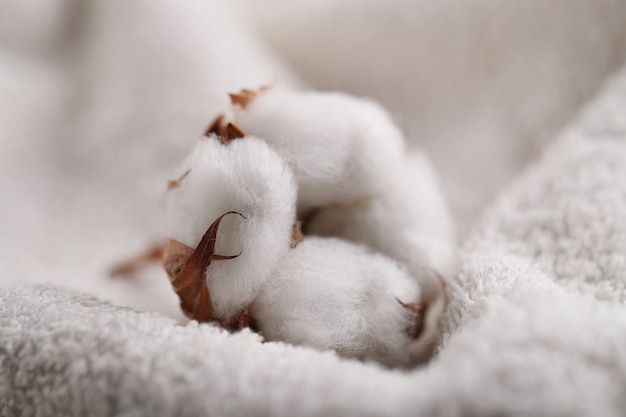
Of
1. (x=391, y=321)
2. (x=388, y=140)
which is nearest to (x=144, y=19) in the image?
(x=388, y=140)

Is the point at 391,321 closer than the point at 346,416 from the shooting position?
No

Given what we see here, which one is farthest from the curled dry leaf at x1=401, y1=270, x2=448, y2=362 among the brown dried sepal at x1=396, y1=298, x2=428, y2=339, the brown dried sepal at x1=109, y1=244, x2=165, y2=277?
the brown dried sepal at x1=109, y1=244, x2=165, y2=277

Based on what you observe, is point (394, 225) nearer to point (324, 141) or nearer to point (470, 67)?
point (324, 141)

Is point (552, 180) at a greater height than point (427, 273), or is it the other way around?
point (552, 180)

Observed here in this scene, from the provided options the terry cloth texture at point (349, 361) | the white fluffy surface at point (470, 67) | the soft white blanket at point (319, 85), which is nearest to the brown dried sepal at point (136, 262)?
the soft white blanket at point (319, 85)

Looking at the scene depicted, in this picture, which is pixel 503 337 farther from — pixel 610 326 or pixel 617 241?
pixel 617 241

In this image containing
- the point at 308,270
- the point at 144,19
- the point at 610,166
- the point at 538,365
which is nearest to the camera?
the point at 538,365

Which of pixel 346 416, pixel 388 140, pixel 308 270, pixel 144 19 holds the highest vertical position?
pixel 144 19

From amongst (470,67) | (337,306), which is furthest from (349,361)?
(470,67)
